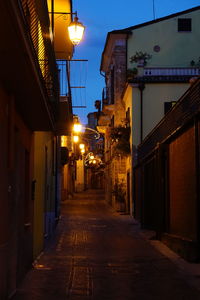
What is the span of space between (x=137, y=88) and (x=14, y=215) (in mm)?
21081

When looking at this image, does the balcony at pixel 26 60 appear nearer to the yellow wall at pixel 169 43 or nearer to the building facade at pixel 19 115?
the building facade at pixel 19 115

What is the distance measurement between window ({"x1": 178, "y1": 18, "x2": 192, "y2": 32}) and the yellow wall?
7.5 inches

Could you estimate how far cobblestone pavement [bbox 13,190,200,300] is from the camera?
8.38 m

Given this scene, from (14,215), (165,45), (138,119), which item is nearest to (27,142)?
(14,215)

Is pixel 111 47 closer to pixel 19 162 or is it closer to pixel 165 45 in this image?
pixel 165 45

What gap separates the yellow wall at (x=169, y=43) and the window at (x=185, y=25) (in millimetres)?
192

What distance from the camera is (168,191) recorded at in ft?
48.6

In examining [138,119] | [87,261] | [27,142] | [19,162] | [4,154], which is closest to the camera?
→ [4,154]

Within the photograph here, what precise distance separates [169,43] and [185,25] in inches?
55.9

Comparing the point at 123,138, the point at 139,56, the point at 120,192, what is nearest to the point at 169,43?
the point at 139,56

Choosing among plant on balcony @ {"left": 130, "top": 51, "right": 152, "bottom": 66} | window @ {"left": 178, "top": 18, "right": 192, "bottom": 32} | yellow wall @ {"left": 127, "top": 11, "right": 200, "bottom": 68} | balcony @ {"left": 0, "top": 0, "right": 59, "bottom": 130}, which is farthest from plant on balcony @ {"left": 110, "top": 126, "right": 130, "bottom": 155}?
balcony @ {"left": 0, "top": 0, "right": 59, "bottom": 130}

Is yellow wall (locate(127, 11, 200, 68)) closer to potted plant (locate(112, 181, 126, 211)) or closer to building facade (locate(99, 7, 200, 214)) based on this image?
building facade (locate(99, 7, 200, 214))

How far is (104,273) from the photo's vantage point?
10.4m

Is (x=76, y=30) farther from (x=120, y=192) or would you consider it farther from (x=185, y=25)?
(x=185, y=25)
